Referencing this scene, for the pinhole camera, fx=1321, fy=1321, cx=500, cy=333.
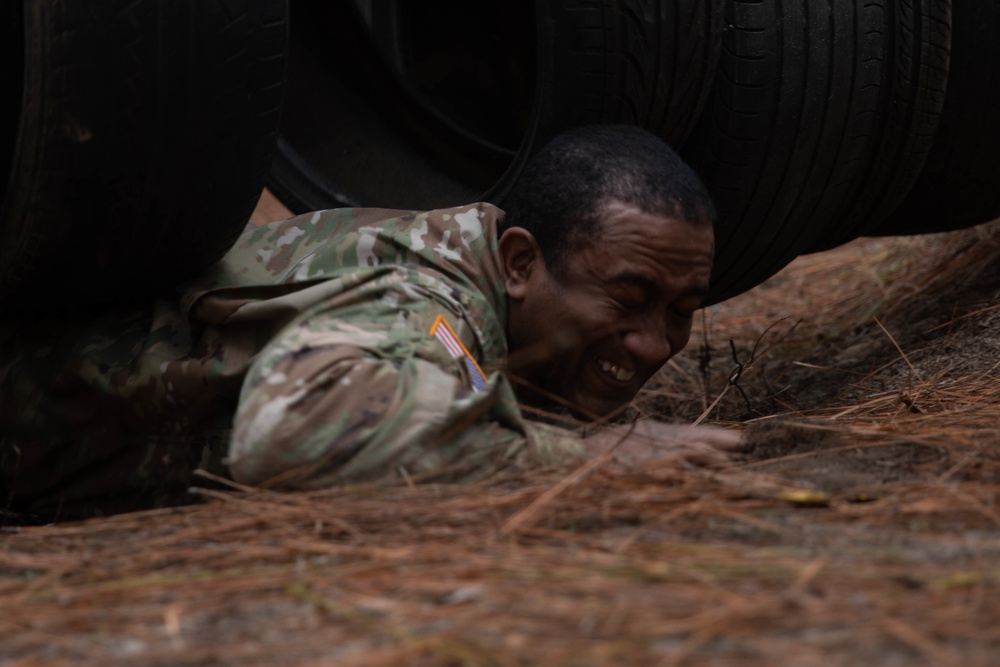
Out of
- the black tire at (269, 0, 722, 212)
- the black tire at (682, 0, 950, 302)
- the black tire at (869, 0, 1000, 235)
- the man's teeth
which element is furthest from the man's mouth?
the black tire at (869, 0, 1000, 235)

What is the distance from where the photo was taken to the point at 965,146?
133 inches

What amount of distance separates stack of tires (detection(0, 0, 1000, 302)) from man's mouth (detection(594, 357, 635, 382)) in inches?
22.9

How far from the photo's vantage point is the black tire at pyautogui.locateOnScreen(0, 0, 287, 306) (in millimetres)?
2123

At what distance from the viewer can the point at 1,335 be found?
2523 mm

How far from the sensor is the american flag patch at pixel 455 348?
7.04 ft

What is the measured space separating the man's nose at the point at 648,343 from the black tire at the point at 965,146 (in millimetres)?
1234

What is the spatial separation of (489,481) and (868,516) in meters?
0.55

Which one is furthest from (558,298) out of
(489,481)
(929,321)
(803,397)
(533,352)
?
(929,321)

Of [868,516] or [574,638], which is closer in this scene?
[574,638]

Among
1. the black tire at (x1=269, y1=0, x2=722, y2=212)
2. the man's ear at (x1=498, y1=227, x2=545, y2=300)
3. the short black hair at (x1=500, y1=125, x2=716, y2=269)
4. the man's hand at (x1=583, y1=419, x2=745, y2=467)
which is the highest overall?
the black tire at (x1=269, y1=0, x2=722, y2=212)

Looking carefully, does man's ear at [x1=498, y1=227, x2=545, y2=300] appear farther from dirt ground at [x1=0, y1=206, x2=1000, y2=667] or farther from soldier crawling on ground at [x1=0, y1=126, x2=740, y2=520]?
dirt ground at [x1=0, y1=206, x2=1000, y2=667]

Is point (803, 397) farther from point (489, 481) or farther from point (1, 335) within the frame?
point (1, 335)

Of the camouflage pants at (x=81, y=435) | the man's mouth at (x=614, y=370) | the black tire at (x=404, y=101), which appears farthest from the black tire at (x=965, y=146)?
the camouflage pants at (x=81, y=435)

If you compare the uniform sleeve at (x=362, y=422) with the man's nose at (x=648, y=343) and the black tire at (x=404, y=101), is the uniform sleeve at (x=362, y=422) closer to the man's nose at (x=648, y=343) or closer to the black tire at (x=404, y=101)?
the man's nose at (x=648, y=343)
